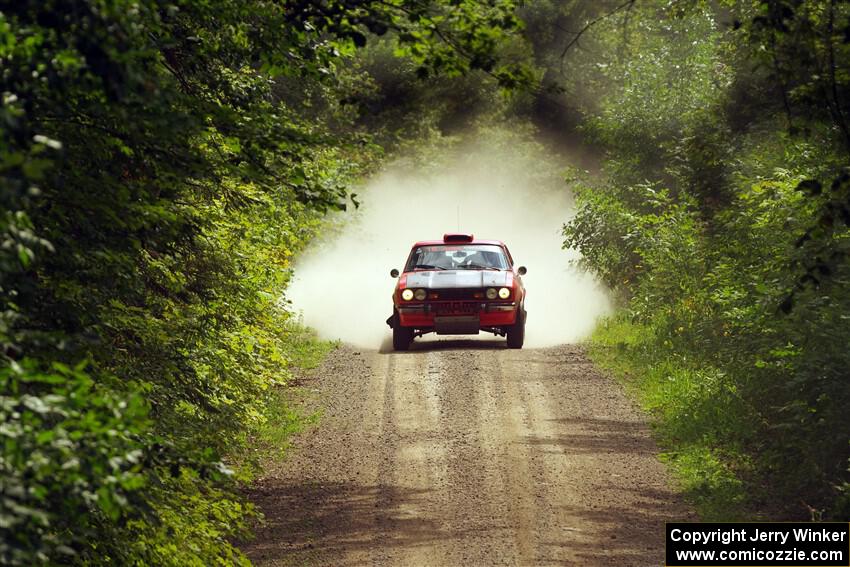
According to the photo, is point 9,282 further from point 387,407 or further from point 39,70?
point 387,407

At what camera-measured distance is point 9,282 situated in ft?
17.0

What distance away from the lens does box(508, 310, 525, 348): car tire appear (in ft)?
69.9

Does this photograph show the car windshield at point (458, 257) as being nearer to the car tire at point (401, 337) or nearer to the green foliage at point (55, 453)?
the car tire at point (401, 337)

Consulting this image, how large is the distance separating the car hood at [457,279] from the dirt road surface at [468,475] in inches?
50.8

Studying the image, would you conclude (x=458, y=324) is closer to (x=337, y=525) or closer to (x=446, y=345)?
(x=446, y=345)

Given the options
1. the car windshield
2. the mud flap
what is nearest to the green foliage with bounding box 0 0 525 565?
the mud flap

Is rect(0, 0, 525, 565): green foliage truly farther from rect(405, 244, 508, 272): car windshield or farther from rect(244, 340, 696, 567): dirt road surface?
rect(405, 244, 508, 272): car windshield

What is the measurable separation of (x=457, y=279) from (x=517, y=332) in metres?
1.63

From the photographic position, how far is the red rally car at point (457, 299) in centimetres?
2041

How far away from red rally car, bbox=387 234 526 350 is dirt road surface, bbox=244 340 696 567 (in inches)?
29.9

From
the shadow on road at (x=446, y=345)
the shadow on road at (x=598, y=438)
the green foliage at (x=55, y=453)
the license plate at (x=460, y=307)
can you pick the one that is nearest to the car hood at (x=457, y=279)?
the license plate at (x=460, y=307)

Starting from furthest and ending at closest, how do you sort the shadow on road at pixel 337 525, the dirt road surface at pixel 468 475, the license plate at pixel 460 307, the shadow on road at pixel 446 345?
the shadow on road at pixel 446 345
the license plate at pixel 460 307
the dirt road surface at pixel 468 475
the shadow on road at pixel 337 525

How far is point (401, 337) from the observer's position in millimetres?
21594

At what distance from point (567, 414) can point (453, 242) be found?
6.22 m
